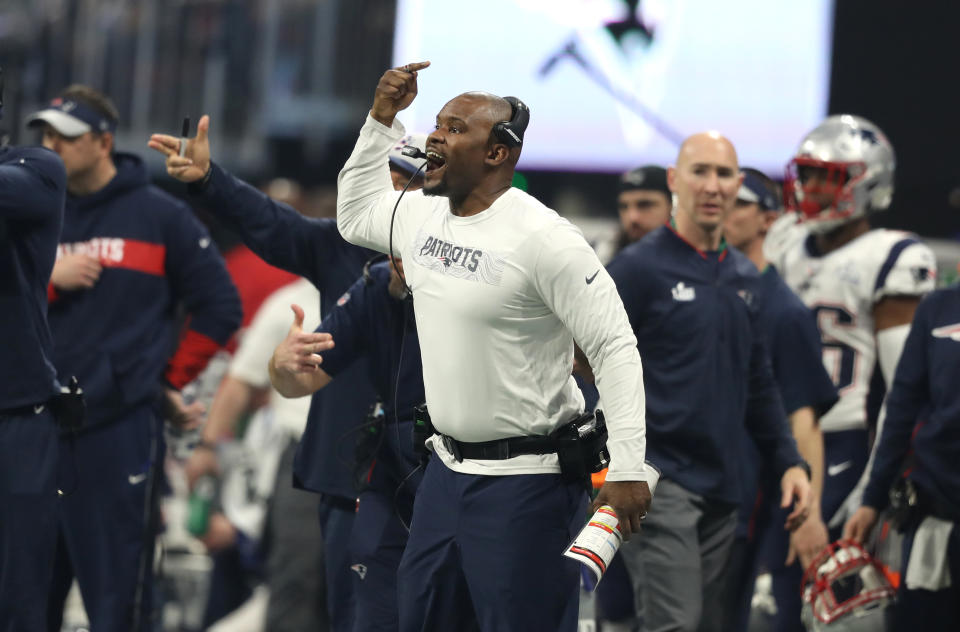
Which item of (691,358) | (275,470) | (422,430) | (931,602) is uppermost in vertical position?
(691,358)

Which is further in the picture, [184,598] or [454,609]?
[184,598]

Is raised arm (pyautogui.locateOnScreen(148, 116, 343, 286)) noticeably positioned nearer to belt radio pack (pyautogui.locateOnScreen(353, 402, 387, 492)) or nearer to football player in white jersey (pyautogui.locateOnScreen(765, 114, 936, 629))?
belt radio pack (pyautogui.locateOnScreen(353, 402, 387, 492))

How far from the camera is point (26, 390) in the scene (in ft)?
14.9

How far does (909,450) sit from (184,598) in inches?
167

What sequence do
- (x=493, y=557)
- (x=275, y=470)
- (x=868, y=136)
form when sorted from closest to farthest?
(x=493, y=557), (x=868, y=136), (x=275, y=470)

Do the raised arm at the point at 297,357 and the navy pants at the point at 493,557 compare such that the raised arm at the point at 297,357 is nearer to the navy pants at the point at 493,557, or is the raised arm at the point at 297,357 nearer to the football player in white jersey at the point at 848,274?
the navy pants at the point at 493,557

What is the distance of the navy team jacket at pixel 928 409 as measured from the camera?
4828mm

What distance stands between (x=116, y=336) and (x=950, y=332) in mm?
2926

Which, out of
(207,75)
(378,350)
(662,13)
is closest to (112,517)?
(378,350)

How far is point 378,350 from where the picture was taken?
441cm

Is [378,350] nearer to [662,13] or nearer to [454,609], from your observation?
[454,609]

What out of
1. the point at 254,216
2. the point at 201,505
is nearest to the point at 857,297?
the point at 254,216

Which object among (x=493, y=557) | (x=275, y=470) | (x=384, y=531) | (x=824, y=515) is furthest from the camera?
(x=275, y=470)

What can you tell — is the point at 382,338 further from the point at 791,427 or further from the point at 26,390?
the point at 791,427
